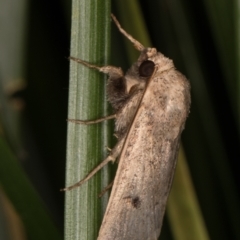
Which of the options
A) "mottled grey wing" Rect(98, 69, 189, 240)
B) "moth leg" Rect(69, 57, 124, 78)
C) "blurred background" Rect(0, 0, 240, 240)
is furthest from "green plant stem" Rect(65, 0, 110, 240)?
"blurred background" Rect(0, 0, 240, 240)

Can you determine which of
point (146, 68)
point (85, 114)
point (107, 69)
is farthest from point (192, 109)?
point (85, 114)

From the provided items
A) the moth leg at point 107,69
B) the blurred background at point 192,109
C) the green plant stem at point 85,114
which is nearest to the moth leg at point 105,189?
the green plant stem at point 85,114

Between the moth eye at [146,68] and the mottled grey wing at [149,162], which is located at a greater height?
the moth eye at [146,68]

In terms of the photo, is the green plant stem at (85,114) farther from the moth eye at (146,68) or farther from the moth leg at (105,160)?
the moth eye at (146,68)

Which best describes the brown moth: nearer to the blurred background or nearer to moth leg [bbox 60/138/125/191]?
moth leg [bbox 60/138/125/191]

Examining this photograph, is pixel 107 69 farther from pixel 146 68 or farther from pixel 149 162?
pixel 149 162

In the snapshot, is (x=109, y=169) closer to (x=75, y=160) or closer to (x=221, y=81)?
(x=75, y=160)

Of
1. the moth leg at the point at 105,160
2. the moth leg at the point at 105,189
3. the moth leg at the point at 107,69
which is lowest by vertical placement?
the moth leg at the point at 105,189

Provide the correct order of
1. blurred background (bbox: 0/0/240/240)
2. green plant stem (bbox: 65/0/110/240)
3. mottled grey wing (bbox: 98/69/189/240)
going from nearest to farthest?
green plant stem (bbox: 65/0/110/240), mottled grey wing (bbox: 98/69/189/240), blurred background (bbox: 0/0/240/240)
